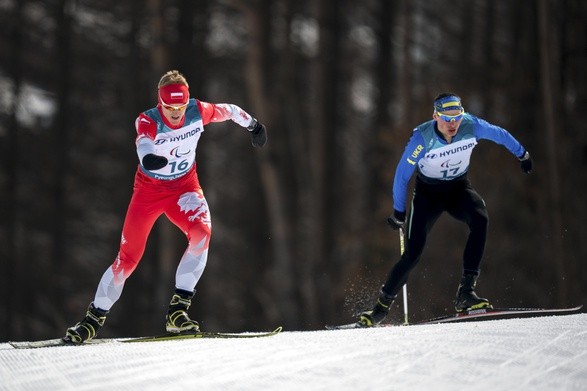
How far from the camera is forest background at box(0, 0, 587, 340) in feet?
68.6

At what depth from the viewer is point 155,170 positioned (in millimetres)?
8359

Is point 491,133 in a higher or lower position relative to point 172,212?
higher

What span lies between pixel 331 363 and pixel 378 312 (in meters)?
3.48

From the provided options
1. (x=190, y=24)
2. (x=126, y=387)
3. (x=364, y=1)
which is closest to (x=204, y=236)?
(x=126, y=387)

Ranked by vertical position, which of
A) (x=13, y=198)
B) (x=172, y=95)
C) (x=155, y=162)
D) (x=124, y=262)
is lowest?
(x=13, y=198)

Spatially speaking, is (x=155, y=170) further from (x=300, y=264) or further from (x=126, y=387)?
(x=300, y=264)

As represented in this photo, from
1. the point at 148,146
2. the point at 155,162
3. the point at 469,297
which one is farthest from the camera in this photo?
the point at 469,297

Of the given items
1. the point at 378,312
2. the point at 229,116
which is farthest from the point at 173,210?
the point at 378,312

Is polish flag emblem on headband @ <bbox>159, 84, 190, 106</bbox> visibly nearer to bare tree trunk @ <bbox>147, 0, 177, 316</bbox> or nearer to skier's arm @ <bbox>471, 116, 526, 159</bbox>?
skier's arm @ <bbox>471, 116, 526, 159</bbox>

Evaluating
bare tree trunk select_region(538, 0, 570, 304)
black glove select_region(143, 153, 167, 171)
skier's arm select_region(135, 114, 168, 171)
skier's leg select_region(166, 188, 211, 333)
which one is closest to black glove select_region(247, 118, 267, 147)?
skier's leg select_region(166, 188, 211, 333)

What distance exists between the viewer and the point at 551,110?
20.8 meters

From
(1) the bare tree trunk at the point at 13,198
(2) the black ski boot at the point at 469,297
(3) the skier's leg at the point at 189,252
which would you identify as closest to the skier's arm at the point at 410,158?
(2) the black ski boot at the point at 469,297

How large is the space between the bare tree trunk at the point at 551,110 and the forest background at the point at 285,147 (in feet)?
0.14

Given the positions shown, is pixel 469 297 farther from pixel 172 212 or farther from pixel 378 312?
pixel 172 212
